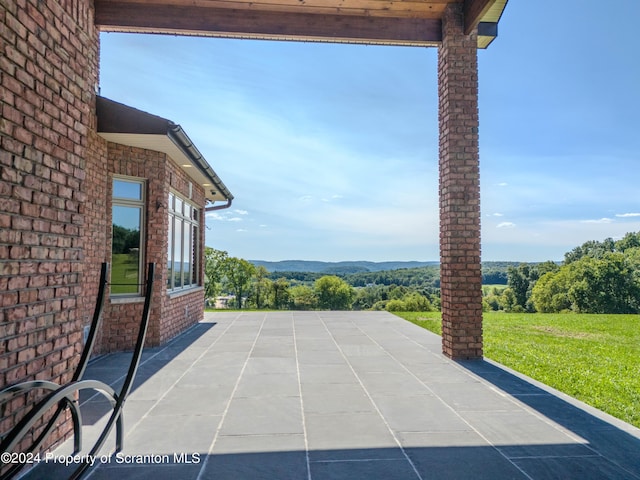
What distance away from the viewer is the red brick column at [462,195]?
5074 millimetres

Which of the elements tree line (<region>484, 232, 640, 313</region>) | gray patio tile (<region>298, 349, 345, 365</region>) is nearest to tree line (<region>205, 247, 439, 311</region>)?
tree line (<region>484, 232, 640, 313</region>)

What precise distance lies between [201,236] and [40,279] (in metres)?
7.21

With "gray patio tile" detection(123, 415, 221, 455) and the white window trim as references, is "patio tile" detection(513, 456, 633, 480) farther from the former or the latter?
the white window trim

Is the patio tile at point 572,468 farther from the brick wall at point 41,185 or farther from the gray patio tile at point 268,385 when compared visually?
the brick wall at point 41,185

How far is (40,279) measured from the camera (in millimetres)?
2258

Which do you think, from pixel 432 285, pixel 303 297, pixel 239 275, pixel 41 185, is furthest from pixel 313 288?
pixel 41 185

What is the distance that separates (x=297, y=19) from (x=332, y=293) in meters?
31.0

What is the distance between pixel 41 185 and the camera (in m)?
2.27

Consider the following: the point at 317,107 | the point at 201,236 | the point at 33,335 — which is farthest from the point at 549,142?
the point at 33,335

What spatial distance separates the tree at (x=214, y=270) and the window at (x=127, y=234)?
15.5 m

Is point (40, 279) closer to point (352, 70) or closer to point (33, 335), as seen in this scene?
point (33, 335)

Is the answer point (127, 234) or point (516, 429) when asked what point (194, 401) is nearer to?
point (516, 429)

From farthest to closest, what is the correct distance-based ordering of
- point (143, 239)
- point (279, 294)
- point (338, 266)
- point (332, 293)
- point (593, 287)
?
1. point (338, 266)
2. point (332, 293)
3. point (279, 294)
4. point (593, 287)
5. point (143, 239)

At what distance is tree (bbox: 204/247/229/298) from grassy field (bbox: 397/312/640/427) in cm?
1469
